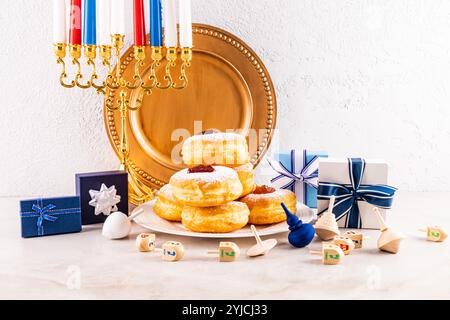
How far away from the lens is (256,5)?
1.56 m

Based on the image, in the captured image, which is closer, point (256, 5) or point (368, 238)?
point (368, 238)

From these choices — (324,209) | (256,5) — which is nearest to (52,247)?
(324,209)

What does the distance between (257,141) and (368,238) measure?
558 millimetres

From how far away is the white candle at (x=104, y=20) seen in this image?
48.3 inches

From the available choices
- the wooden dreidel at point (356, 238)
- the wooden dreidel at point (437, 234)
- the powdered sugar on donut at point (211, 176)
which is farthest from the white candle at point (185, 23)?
the wooden dreidel at point (437, 234)

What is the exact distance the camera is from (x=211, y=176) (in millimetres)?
1051

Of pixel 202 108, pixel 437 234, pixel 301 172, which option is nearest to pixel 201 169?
pixel 301 172

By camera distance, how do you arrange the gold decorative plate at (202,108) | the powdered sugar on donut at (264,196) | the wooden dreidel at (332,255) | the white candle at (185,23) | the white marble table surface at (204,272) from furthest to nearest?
the gold decorative plate at (202,108)
the white candle at (185,23)
the powdered sugar on donut at (264,196)
the wooden dreidel at (332,255)
the white marble table surface at (204,272)

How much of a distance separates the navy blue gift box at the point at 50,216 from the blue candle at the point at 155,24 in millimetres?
469

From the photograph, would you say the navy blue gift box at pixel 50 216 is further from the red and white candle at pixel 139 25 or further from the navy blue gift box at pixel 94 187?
the red and white candle at pixel 139 25

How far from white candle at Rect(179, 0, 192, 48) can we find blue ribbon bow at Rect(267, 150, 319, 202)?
42cm

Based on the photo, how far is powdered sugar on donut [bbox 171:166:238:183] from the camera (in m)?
1.04
